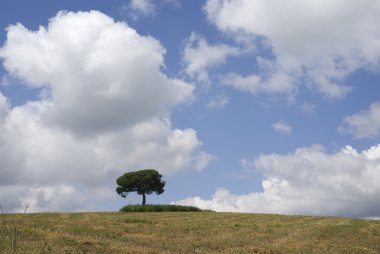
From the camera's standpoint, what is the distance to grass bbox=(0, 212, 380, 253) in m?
23.8

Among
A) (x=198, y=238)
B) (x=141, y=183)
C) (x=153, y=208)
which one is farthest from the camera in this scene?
(x=141, y=183)

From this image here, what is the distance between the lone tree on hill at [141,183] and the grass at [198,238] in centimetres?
3868

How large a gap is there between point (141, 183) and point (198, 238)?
49.8 meters

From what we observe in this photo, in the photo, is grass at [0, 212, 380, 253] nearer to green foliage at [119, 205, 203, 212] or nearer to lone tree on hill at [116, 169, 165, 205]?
green foliage at [119, 205, 203, 212]

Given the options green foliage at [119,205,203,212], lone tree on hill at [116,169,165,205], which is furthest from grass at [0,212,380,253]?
lone tree on hill at [116,169,165,205]

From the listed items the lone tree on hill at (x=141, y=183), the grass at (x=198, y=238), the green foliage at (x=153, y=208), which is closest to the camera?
the grass at (x=198, y=238)

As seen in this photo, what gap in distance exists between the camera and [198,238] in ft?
97.1

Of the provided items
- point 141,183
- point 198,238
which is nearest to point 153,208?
point 141,183

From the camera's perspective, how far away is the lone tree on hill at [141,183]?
257 ft

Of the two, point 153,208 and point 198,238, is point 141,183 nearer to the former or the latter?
point 153,208

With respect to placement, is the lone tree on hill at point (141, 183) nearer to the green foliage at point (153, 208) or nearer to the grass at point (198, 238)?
the green foliage at point (153, 208)

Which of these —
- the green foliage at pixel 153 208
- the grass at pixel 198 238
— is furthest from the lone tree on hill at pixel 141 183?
the grass at pixel 198 238

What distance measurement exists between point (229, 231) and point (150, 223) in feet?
24.8

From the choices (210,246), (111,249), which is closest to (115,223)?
(210,246)
